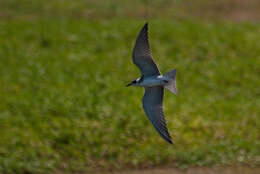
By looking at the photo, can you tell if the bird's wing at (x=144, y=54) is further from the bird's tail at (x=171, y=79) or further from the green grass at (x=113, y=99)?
the green grass at (x=113, y=99)

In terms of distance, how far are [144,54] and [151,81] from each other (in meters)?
0.35

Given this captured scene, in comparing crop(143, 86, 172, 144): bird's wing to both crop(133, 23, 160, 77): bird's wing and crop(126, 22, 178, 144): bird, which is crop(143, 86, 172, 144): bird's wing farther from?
crop(133, 23, 160, 77): bird's wing

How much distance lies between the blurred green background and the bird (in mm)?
3013

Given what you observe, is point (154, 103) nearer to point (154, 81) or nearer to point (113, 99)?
point (154, 81)

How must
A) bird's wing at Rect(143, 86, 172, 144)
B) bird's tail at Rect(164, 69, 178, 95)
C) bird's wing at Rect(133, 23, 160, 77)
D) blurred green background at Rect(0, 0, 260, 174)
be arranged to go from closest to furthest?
bird's tail at Rect(164, 69, 178, 95) → bird's wing at Rect(133, 23, 160, 77) → bird's wing at Rect(143, 86, 172, 144) → blurred green background at Rect(0, 0, 260, 174)

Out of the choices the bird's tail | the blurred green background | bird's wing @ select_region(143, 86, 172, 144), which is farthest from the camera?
the blurred green background

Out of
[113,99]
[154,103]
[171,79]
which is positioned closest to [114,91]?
[113,99]

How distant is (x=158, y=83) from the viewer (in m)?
4.89

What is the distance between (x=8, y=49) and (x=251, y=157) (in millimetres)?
5854

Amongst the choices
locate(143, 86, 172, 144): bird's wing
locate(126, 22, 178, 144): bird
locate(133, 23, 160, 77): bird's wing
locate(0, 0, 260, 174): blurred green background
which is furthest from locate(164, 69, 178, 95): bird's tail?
locate(0, 0, 260, 174): blurred green background

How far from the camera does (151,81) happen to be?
4.91 metres

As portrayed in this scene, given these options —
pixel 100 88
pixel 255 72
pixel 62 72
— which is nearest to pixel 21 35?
pixel 62 72

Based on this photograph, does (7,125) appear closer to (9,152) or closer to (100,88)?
(9,152)

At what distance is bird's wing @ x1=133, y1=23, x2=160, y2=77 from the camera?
5078 mm
